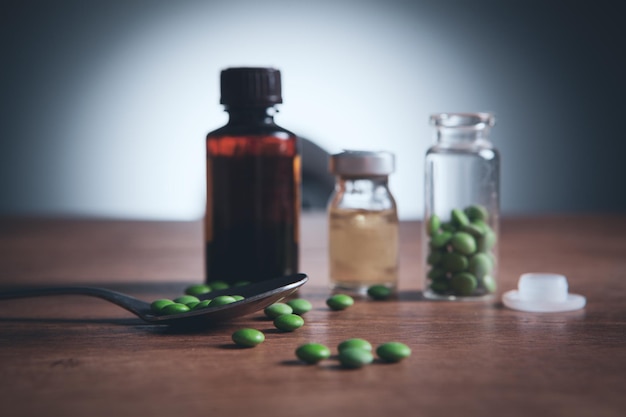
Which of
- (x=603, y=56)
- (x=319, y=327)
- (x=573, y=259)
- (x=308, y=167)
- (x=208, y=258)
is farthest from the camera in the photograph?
(x=603, y=56)

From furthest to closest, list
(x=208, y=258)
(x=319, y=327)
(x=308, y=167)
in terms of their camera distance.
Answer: (x=308, y=167)
(x=208, y=258)
(x=319, y=327)

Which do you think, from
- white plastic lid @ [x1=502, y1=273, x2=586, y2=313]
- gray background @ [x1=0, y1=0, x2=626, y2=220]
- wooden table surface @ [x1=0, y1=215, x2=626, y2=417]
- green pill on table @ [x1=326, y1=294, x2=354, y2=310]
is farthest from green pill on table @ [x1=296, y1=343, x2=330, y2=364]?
gray background @ [x1=0, y1=0, x2=626, y2=220]

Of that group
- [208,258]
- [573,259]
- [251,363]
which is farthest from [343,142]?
[251,363]

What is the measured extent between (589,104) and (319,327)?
3.90 meters

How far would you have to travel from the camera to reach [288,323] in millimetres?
861

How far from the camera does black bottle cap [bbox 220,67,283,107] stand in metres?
1.11

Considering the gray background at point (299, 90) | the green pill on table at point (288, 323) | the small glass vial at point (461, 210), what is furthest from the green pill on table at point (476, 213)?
the gray background at point (299, 90)

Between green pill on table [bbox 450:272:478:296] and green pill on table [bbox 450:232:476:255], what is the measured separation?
0.10ft

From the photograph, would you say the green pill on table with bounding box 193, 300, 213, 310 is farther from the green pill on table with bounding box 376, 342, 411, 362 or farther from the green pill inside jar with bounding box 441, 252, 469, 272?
the green pill inside jar with bounding box 441, 252, 469, 272

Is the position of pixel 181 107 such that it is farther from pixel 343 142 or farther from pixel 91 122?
pixel 343 142

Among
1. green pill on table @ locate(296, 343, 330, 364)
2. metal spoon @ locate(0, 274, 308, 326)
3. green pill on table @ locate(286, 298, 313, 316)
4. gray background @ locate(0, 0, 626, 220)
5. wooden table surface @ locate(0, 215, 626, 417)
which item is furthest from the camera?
gray background @ locate(0, 0, 626, 220)

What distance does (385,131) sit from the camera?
4.59 meters

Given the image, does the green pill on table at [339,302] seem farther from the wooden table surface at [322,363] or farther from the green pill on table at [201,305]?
the green pill on table at [201,305]

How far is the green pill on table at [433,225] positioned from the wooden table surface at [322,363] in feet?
0.29
